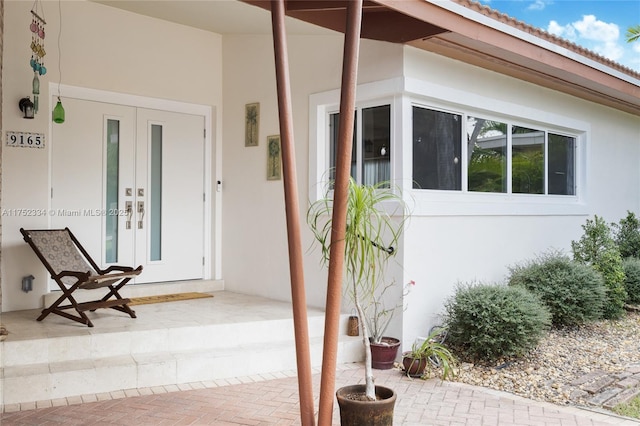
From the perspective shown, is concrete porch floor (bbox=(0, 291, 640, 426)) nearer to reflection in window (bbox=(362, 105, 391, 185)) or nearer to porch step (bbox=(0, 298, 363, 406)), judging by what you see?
porch step (bbox=(0, 298, 363, 406))

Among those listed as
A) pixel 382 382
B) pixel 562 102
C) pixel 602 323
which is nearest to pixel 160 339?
pixel 382 382

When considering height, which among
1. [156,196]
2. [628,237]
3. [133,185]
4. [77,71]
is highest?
[77,71]

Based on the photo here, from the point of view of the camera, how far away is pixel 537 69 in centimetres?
697

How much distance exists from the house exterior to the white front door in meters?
0.02

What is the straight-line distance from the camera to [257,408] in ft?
13.8

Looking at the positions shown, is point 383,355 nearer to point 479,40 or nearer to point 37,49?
point 479,40

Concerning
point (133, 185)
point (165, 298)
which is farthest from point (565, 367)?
point (133, 185)

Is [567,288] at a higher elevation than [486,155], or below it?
below

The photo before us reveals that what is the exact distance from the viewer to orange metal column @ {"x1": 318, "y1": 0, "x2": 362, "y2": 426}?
336 cm

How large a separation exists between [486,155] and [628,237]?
148 inches

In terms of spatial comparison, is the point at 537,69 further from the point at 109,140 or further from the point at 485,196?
the point at 109,140

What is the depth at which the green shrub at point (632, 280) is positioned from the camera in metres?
7.88

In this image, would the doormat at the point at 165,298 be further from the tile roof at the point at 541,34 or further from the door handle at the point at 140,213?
the tile roof at the point at 541,34

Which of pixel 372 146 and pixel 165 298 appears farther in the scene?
pixel 165 298
